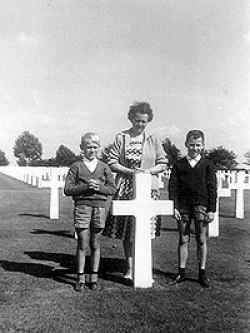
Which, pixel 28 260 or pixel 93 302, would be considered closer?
pixel 93 302

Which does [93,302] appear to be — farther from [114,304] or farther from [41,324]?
[41,324]

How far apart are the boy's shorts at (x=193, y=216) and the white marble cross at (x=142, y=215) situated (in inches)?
11.1

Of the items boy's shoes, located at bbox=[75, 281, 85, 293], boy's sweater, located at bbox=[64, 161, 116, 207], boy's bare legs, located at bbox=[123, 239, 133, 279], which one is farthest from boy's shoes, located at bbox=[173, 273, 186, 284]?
boy's sweater, located at bbox=[64, 161, 116, 207]

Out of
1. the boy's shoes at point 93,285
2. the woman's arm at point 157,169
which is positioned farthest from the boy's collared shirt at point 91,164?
the boy's shoes at point 93,285

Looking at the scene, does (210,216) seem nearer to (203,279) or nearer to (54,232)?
(203,279)

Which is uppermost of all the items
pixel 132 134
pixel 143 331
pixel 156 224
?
pixel 132 134

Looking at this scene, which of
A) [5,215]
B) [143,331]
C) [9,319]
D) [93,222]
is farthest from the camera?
[5,215]

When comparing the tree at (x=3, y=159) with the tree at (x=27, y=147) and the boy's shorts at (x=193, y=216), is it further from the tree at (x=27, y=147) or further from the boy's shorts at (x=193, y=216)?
the boy's shorts at (x=193, y=216)

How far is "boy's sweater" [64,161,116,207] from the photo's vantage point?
5004 mm

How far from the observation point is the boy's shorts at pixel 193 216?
17.3 feet

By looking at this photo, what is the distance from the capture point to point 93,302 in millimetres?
4434

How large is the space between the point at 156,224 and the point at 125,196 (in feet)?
1.60

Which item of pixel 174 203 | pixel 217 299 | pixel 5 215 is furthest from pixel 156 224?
pixel 5 215

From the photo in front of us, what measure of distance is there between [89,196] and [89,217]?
0.72ft
